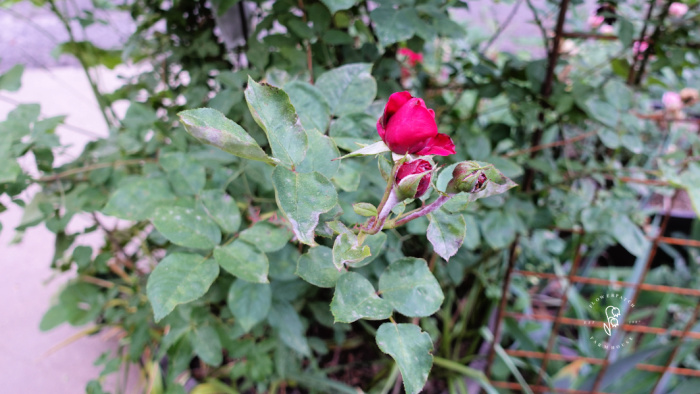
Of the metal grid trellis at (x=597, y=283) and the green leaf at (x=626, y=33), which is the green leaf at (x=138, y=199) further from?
the green leaf at (x=626, y=33)

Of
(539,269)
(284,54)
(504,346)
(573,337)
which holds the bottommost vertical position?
(573,337)

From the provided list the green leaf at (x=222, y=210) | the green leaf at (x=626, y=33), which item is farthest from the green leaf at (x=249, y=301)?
the green leaf at (x=626, y=33)

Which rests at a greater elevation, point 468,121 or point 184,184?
point 184,184

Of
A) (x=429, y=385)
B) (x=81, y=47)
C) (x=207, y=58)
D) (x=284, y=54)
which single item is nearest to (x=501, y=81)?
(x=284, y=54)

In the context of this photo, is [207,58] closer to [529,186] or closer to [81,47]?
[81,47]

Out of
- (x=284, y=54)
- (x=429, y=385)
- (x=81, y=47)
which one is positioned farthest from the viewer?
(x=429, y=385)
